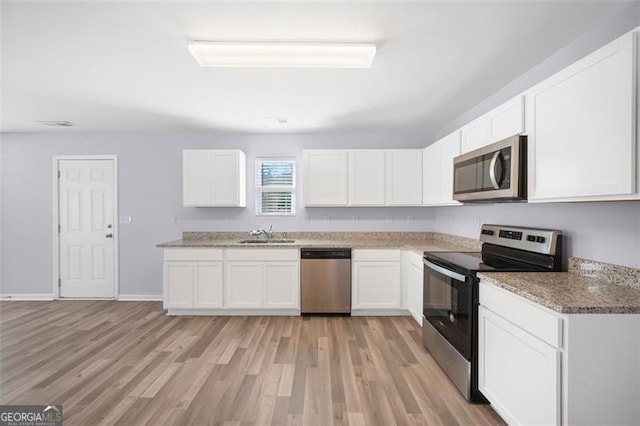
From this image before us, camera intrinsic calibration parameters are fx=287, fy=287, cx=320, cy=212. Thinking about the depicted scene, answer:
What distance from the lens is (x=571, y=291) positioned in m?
1.55

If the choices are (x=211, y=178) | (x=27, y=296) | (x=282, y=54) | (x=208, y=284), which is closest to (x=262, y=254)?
(x=208, y=284)

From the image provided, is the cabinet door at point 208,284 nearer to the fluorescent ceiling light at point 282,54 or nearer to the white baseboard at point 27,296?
the fluorescent ceiling light at point 282,54

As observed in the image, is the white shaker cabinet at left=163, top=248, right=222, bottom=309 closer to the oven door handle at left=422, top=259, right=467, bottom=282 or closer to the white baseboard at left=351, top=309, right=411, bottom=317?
the white baseboard at left=351, top=309, right=411, bottom=317

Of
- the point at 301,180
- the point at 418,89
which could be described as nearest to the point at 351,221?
the point at 301,180

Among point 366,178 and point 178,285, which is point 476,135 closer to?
point 366,178

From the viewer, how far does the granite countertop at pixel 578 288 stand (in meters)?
1.33

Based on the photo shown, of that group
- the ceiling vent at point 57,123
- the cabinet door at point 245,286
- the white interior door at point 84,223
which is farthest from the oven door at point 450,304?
the ceiling vent at point 57,123

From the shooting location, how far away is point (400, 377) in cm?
238

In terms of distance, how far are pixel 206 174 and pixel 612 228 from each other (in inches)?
163

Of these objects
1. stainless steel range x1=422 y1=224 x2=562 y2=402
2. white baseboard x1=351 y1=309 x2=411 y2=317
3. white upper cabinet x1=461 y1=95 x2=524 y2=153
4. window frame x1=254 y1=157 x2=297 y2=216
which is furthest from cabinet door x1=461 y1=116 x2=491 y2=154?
window frame x1=254 y1=157 x2=297 y2=216

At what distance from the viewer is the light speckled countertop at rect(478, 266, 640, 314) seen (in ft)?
4.37

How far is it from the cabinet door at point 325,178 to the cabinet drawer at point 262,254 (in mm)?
786

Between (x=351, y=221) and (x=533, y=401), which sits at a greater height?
(x=351, y=221)

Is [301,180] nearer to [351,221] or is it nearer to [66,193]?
[351,221]
